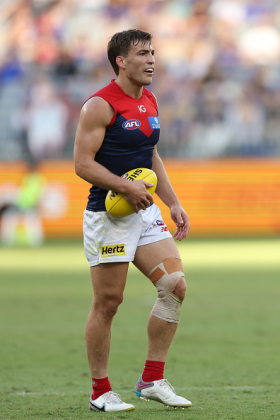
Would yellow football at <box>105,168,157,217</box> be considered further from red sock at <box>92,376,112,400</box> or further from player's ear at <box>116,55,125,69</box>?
red sock at <box>92,376,112,400</box>

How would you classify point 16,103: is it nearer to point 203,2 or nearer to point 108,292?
point 203,2

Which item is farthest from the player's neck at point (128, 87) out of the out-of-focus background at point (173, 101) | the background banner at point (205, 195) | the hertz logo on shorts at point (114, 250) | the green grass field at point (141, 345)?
the background banner at point (205, 195)

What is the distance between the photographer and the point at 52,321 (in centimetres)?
756

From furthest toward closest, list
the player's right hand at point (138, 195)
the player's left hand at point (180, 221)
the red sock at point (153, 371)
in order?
the player's left hand at point (180, 221) → the red sock at point (153, 371) → the player's right hand at point (138, 195)

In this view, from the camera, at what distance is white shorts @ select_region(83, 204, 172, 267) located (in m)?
4.05

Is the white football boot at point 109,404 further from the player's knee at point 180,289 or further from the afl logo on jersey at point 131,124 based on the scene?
the afl logo on jersey at point 131,124

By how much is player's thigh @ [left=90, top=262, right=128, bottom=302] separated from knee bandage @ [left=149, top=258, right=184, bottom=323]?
217mm

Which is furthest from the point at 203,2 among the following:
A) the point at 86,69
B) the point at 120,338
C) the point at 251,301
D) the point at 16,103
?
the point at 120,338

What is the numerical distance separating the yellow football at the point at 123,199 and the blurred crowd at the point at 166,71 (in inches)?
591

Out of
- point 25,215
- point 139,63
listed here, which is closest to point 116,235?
point 139,63

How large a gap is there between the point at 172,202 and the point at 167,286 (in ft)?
2.02

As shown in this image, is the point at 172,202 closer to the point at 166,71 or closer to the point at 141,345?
the point at 141,345

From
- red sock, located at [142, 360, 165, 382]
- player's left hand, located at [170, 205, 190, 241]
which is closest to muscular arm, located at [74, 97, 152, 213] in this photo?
player's left hand, located at [170, 205, 190, 241]

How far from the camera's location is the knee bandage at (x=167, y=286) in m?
4.11
